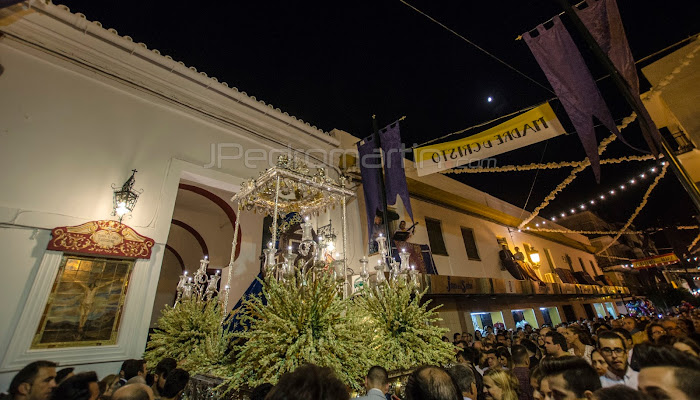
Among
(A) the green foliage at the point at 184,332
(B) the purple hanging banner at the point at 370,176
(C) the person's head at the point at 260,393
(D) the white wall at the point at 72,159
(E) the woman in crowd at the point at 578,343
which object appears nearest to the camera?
(C) the person's head at the point at 260,393

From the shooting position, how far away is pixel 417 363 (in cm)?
384

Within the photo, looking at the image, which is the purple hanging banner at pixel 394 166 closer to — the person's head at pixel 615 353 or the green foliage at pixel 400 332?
the green foliage at pixel 400 332

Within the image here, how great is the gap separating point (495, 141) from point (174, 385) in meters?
7.66

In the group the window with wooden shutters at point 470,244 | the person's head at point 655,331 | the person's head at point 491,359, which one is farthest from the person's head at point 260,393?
the window with wooden shutters at point 470,244

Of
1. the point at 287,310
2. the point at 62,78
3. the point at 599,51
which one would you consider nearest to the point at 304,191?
the point at 287,310

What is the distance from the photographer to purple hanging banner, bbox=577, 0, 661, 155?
14.8 ft

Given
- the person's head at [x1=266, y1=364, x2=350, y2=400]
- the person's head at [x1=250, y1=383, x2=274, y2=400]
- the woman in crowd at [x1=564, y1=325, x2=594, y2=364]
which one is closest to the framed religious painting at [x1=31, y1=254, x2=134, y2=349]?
the person's head at [x1=250, y1=383, x2=274, y2=400]

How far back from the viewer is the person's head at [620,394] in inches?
54.4

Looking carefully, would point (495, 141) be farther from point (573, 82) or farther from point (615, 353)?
point (615, 353)

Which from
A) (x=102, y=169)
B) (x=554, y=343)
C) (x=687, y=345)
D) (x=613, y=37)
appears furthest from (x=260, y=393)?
(x=613, y=37)

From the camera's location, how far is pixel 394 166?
288 inches

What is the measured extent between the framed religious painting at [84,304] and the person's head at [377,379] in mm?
4775

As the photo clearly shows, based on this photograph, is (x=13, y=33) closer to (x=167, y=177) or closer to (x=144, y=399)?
(x=167, y=177)

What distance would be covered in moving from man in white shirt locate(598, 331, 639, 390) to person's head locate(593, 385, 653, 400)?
2490 mm
